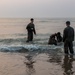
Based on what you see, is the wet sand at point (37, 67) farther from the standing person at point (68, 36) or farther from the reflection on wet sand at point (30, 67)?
the standing person at point (68, 36)

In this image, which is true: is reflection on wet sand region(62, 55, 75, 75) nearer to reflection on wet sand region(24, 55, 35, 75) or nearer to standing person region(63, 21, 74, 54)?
standing person region(63, 21, 74, 54)

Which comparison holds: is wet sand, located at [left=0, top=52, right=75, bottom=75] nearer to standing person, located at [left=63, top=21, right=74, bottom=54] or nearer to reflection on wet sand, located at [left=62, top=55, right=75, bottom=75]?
reflection on wet sand, located at [left=62, top=55, right=75, bottom=75]

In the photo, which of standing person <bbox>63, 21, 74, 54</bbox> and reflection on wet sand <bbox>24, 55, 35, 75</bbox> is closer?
reflection on wet sand <bbox>24, 55, 35, 75</bbox>

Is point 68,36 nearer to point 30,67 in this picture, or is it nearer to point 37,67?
point 37,67

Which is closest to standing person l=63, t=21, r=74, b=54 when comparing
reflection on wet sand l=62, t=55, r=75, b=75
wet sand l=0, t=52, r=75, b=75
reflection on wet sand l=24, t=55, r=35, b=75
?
reflection on wet sand l=62, t=55, r=75, b=75

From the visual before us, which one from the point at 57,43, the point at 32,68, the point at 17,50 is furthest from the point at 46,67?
the point at 57,43

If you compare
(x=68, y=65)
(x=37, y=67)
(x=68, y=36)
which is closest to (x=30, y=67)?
(x=37, y=67)

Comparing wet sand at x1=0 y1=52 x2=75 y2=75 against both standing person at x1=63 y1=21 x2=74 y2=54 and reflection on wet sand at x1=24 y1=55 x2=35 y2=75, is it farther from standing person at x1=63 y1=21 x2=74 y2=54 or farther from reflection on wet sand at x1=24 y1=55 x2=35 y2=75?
standing person at x1=63 y1=21 x2=74 y2=54

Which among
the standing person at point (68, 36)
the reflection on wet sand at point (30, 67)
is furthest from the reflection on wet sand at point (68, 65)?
the reflection on wet sand at point (30, 67)

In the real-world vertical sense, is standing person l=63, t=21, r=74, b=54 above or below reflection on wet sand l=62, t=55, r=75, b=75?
above

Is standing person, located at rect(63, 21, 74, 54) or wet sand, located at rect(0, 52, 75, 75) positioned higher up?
standing person, located at rect(63, 21, 74, 54)

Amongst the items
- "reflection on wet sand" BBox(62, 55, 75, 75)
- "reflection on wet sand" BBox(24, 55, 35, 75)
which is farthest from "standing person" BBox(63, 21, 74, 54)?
"reflection on wet sand" BBox(24, 55, 35, 75)

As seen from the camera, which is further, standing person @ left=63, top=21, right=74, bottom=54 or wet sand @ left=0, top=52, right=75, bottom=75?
standing person @ left=63, top=21, right=74, bottom=54

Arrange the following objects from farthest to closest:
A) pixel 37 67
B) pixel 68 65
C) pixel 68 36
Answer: pixel 68 36 < pixel 68 65 < pixel 37 67
